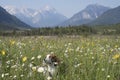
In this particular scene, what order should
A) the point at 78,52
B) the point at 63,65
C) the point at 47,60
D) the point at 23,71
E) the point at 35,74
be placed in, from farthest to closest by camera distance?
the point at 78,52, the point at 63,65, the point at 23,71, the point at 35,74, the point at 47,60

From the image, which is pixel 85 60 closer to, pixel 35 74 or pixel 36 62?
pixel 36 62

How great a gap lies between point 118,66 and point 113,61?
0.11 m

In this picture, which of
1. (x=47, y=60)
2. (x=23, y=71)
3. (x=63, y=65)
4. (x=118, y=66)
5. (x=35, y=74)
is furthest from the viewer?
(x=63, y=65)

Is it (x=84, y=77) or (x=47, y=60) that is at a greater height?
(x=47, y=60)

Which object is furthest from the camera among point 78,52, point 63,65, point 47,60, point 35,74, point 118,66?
point 78,52

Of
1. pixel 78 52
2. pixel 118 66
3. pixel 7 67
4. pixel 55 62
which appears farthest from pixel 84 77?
pixel 78 52

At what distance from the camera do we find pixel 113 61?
5.20m

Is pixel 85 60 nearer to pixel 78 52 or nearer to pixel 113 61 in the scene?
pixel 113 61

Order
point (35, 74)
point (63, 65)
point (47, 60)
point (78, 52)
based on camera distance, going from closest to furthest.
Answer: point (47, 60) → point (35, 74) → point (63, 65) → point (78, 52)

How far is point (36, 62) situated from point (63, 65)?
0.44 metres

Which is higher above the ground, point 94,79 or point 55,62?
point 55,62

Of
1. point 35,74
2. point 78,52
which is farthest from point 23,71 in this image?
point 78,52

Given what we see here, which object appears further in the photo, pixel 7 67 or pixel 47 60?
pixel 7 67

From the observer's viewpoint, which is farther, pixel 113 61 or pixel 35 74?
pixel 113 61
